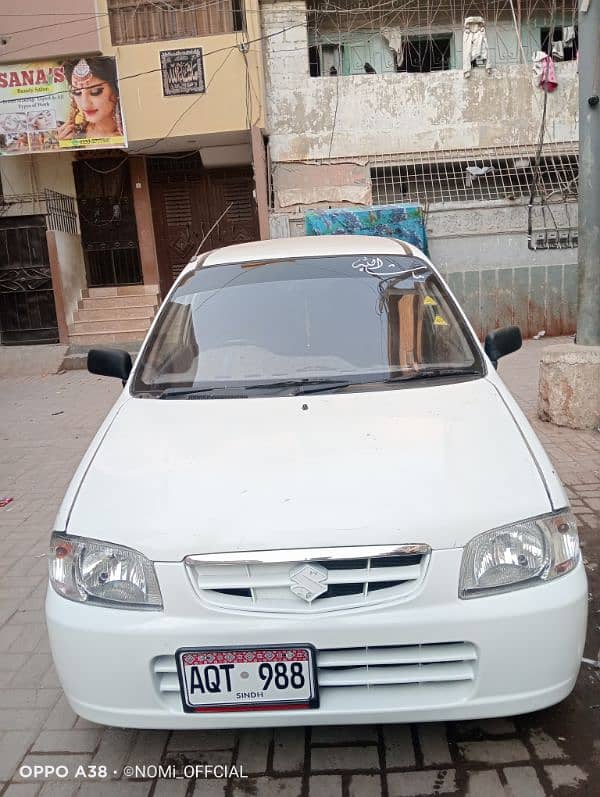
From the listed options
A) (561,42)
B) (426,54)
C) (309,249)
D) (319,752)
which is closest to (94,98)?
(426,54)

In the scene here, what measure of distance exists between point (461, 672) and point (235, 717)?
69 cm

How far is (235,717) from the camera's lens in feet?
6.57

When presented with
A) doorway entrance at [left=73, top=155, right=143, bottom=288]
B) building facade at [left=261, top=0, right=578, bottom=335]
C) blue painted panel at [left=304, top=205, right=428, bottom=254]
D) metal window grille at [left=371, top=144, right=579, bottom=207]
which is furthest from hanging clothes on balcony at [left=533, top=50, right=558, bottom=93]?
doorway entrance at [left=73, top=155, right=143, bottom=288]

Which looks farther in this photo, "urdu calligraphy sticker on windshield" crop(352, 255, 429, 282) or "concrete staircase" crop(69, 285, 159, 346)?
"concrete staircase" crop(69, 285, 159, 346)

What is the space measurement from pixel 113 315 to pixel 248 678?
1084cm

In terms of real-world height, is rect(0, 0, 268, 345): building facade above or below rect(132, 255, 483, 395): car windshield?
above

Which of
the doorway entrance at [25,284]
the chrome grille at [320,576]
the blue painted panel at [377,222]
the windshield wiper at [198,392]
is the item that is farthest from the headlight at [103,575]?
the doorway entrance at [25,284]

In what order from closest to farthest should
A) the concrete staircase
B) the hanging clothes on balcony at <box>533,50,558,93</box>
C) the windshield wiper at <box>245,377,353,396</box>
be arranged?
the windshield wiper at <box>245,377,353,396</box> → the hanging clothes on balcony at <box>533,50,558,93</box> → the concrete staircase

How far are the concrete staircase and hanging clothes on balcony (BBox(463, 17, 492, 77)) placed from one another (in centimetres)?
682

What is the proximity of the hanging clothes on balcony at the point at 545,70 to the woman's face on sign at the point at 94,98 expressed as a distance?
7.00m

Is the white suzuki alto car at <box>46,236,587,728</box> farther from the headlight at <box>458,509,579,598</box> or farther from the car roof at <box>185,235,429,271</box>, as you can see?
the car roof at <box>185,235,429,271</box>

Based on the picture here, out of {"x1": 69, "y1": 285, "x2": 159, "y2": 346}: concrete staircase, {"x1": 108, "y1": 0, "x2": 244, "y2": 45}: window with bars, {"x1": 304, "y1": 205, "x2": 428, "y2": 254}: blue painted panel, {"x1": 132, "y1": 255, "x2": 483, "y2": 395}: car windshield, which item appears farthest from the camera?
{"x1": 69, "y1": 285, "x2": 159, "y2": 346}: concrete staircase

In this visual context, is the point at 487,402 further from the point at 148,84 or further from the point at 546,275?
the point at 148,84

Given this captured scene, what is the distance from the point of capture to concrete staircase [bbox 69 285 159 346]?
11.6 m
